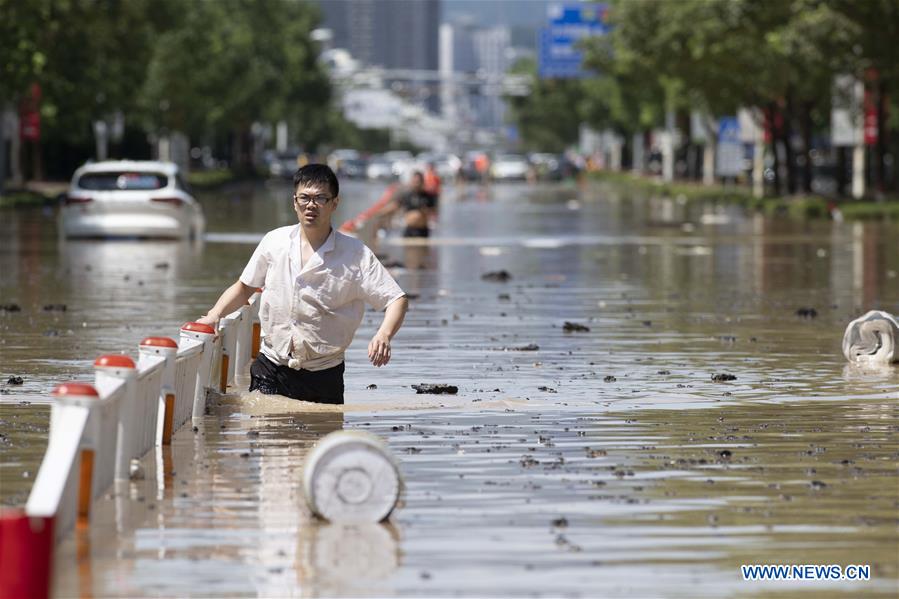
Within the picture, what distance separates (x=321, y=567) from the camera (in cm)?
835

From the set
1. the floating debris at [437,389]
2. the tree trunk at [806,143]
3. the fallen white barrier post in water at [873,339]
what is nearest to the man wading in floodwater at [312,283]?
the floating debris at [437,389]

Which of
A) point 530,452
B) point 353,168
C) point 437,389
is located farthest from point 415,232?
point 353,168

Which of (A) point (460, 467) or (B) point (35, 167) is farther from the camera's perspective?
(B) point (35, 167)

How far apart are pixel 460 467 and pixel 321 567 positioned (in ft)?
8.63

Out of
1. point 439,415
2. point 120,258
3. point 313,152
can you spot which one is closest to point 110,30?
point 120,258

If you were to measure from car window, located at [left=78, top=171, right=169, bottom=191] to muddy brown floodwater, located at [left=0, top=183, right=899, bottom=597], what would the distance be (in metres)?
12.2

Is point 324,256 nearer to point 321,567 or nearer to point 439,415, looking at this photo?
point 439,415

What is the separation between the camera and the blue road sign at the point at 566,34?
341 feet

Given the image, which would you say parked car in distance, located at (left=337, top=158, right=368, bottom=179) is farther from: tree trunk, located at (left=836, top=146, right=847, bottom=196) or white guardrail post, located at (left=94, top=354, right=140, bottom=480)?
white guardrail post, located at (left=94, top=354, right=140, bottom=480)

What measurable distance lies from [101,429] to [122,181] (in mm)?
29272

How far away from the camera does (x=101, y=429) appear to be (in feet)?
31.1

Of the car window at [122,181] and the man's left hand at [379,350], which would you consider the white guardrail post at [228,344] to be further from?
the car window at [122,181]

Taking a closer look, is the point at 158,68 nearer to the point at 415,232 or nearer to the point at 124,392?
the point at 415,232

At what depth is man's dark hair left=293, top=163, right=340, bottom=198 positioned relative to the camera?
1153 cm
